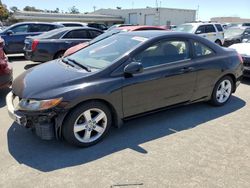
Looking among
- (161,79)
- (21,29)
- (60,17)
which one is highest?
(60,17)

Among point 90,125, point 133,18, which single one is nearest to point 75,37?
point 90,125

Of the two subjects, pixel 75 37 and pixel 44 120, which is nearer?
pixel 44 120

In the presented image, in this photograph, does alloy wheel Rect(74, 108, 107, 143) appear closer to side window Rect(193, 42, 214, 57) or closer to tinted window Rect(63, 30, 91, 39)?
side window Rect(193, 42, 214, 57)

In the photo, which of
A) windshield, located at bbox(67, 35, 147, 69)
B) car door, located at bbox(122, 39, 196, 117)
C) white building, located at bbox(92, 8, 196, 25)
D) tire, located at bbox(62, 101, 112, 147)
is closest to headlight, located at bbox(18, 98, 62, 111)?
tire, located at bbox(62, 101, 112, 147)

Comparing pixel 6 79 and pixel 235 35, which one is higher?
pixel 235 35

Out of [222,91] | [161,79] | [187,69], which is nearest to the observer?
[161,79]

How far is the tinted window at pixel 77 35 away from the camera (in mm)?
9716

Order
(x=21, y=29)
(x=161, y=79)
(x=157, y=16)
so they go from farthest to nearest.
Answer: (x=157, y=16), (x=21, y=29), (x=161, y=79)

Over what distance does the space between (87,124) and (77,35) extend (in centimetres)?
703

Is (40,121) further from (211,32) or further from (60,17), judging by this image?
(60,17)

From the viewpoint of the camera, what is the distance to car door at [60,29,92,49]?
9.43 meters

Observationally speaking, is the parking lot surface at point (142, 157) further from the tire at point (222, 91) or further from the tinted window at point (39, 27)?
the tinted window at point (39, 27)

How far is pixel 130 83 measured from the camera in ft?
12.6

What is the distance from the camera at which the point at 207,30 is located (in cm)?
1395
